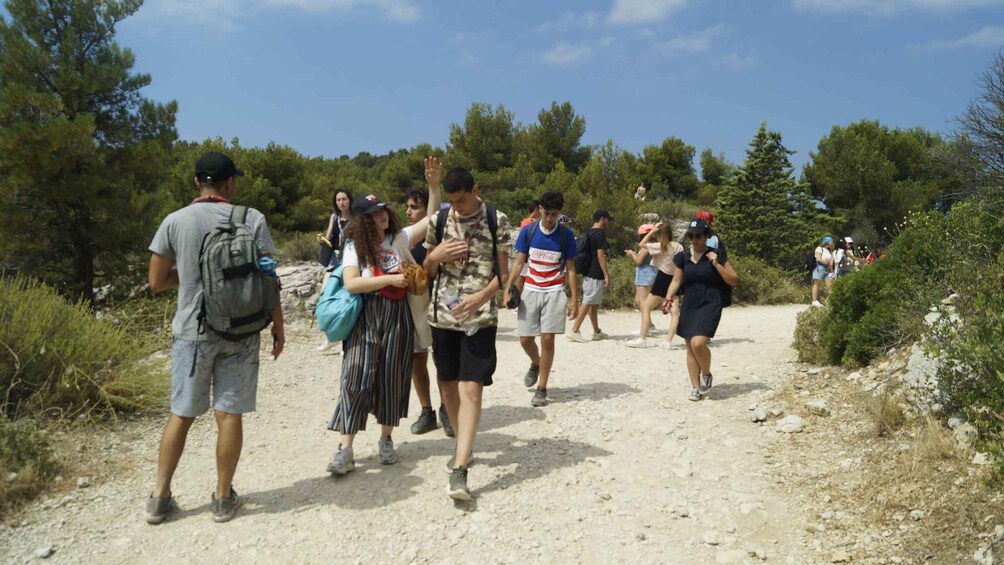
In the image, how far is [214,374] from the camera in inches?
143

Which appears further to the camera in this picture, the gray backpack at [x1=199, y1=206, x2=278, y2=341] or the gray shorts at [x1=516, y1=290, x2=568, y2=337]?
the gray shorts at [x1=516, y1=290, x2=568, y2=337]

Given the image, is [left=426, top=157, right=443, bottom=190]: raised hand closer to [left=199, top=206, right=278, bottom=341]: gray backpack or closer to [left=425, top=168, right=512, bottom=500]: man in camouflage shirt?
[left=425, top=168, right=512, bottom=500]: man in camouflage shirt

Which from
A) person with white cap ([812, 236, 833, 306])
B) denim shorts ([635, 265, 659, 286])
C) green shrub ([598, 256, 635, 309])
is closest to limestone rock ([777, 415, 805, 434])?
denim shorts ([635, 265, 659, 286])

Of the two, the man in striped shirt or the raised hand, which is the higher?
the raised hand

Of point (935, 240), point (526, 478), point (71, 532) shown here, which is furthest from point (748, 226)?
point (71, 532)

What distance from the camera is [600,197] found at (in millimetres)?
20672

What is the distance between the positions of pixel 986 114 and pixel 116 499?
10.6m

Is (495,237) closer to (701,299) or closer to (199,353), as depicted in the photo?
→ (199,353)

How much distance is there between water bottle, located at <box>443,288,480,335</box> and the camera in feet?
13.0

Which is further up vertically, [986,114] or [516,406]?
[986,114]

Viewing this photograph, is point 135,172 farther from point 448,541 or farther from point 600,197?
point 600,197

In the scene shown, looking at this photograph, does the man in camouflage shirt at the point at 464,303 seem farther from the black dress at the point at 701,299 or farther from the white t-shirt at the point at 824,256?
the white t-shirt at the point at 824,256

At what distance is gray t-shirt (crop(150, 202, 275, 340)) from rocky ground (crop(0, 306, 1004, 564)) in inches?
43.5

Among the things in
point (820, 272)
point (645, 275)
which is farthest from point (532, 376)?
point (820, 272)
